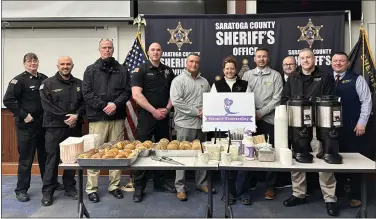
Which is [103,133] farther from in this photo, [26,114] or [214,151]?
[214,151]

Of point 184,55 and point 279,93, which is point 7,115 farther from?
point 279,93

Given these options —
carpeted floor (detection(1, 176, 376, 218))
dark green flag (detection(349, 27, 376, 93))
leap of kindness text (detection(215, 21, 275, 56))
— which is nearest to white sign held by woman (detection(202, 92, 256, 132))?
carpeted floor (detection(1, 176, 376, 218))

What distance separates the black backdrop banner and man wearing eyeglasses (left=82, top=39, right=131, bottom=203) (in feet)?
3.27

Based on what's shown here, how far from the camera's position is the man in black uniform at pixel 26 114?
384 cm

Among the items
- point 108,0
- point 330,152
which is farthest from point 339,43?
point 108,0

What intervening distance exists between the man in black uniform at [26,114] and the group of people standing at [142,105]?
1 cm

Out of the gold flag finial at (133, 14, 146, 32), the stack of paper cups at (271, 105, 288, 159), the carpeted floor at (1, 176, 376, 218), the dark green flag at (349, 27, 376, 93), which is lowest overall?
the carpeted floor at (1, 176, 376, 218)

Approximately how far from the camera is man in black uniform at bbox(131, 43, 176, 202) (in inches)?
151

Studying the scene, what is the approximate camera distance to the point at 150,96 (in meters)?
3.91

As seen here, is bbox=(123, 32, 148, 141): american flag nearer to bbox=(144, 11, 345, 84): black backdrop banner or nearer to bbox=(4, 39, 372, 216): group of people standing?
bbox=(144, 11, 345, 84): black backdrop banner

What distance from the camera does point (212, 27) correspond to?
4.66 meters

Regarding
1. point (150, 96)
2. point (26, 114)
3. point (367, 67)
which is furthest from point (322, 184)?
point (26, 114)

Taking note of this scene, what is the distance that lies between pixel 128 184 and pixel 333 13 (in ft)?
12.1

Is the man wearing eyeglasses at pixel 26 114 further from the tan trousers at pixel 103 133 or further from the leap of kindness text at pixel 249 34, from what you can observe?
the leap of kindness text at pixel 249 34
